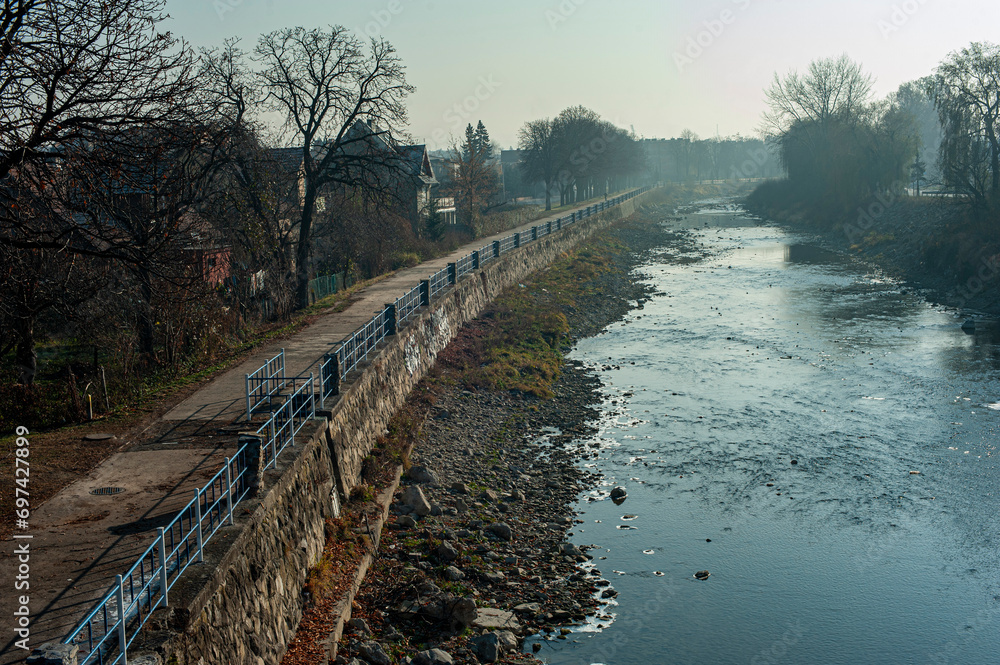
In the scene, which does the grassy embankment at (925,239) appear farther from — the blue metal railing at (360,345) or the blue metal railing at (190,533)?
the blue metal railing at (190,533)

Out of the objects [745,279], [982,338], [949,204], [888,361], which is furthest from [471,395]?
[949,204]

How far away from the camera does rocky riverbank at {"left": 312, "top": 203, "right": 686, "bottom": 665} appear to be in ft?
A: 30.7

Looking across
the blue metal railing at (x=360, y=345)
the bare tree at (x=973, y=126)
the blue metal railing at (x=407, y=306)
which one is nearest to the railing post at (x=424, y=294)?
the blue metal railing at (x=407, y=306)

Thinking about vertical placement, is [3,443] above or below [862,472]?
above

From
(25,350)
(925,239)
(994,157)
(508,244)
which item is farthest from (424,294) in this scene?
(994,157)

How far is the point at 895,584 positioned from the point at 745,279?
29.4m

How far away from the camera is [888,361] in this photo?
2206 centimetres

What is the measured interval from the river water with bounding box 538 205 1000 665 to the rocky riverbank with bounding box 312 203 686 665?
1.84ft

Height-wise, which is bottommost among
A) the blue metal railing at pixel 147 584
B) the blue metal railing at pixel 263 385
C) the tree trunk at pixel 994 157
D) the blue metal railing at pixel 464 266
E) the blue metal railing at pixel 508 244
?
the blue metal railing at pixel 147 584

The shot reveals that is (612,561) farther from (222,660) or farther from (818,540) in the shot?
(222,660)

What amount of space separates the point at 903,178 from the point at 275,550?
5744cm

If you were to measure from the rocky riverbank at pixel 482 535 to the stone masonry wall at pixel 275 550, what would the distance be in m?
0.92

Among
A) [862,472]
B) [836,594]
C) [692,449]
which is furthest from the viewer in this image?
[692,449]

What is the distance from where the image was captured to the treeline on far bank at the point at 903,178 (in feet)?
113
